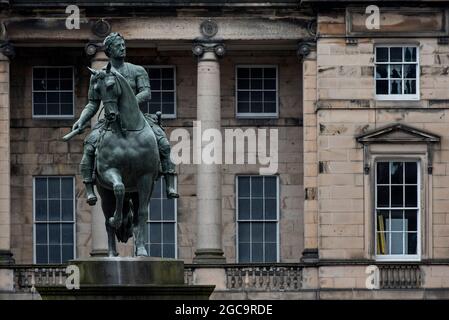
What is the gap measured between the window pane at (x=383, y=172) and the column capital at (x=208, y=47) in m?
5.39

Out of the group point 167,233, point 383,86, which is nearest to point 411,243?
point 383,86

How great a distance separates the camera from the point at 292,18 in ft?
216

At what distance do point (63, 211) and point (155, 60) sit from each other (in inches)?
201

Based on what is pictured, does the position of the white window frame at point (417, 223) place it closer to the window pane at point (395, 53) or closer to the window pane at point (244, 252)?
the window pane at point (395, 53)

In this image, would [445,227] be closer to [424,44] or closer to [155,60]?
[424,44]

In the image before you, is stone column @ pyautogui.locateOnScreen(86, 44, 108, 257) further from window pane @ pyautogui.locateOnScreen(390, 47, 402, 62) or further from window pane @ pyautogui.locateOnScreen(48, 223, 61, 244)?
window pane @ pyautogui.locateOnScreen(390, 47, 402, 62)

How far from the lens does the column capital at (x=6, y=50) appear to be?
214 ft

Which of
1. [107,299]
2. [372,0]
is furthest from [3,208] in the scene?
[107,299]

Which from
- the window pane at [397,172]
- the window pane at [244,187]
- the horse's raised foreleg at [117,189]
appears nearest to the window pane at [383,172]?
the window pane at [397,172]

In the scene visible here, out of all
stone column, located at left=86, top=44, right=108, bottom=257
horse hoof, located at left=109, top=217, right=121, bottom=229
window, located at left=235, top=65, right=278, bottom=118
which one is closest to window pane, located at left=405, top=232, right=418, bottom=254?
window, located at left=235, top=65, right=278, bottom=118

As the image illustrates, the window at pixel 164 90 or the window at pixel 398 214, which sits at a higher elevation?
the window at pixel 164 90

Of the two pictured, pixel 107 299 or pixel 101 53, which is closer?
pixel 107 299

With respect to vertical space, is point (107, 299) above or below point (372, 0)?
below

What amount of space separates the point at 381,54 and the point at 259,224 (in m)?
6.46
